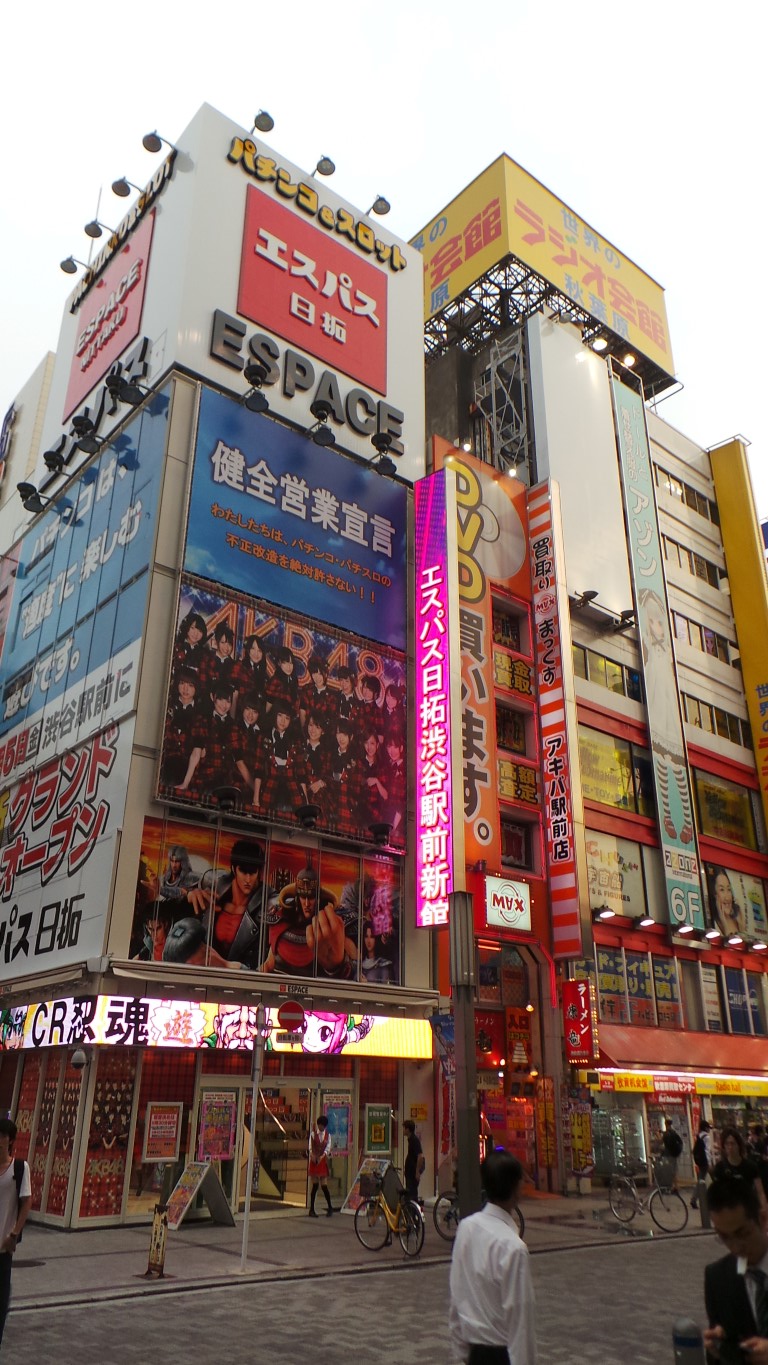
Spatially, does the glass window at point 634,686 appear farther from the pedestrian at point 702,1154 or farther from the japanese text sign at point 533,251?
the japanese text sign at point 533,251

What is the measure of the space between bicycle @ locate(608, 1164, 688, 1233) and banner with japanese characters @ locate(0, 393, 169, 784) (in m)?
13.6

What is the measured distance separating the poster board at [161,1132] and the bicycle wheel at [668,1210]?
9178mm

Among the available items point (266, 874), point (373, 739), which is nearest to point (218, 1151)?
point (266, 874)

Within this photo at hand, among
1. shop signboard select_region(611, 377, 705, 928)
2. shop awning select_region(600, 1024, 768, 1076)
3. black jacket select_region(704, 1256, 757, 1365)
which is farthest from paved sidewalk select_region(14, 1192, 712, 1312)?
shop signboard select_region(611, 377, 705, 928)

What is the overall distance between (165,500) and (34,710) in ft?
25.6

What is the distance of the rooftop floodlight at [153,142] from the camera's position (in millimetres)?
27891

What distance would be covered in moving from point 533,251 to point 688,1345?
42151 millimetres

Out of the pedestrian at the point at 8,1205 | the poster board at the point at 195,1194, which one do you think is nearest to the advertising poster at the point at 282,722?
the poster board at the point at 195,1194

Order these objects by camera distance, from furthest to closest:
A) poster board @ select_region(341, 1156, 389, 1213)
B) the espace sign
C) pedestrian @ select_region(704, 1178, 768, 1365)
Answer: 1. the espace sign
2. poster board @ select_region(341, 1156, 389, 1213)
3. pedestrian @ select_region(704, 1178, 768, 1365)

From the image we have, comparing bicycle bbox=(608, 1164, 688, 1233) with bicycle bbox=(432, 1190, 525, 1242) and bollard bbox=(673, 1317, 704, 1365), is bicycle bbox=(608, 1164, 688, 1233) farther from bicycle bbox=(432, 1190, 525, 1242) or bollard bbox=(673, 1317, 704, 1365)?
bollard bbox=(673, 1317, 704, 1365)

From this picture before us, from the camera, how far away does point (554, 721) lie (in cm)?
2823

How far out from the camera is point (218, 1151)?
19.4 m

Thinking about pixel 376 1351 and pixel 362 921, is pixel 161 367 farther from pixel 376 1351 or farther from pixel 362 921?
pixel 376 1351

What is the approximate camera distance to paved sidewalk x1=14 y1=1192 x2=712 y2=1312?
12.3 m
